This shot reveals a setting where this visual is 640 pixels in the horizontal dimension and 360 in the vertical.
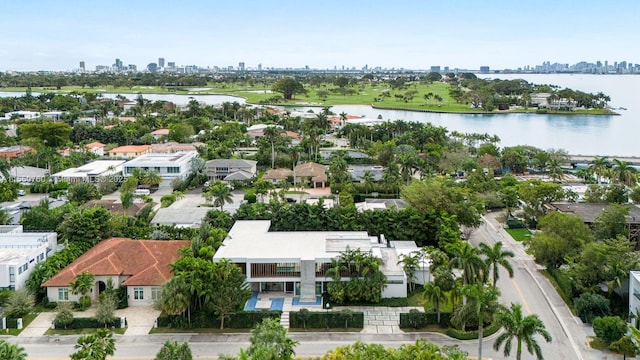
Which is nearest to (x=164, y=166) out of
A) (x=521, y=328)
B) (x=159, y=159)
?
(x=159, y=159)

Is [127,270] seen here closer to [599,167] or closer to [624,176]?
[624,176]

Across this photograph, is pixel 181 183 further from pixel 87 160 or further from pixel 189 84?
pixel 189 84

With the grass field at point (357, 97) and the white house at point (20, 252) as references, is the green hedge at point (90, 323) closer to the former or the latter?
the white house at point (20, 252)

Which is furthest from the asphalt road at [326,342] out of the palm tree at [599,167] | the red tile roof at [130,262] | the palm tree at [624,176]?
the palm tree at [599,167]

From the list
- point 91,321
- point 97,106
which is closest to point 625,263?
point 91,321

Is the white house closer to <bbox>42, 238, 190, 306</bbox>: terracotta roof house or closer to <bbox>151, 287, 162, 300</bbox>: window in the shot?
<bbox>42, 238, 190, 306</bbox>: terracotta roof house
